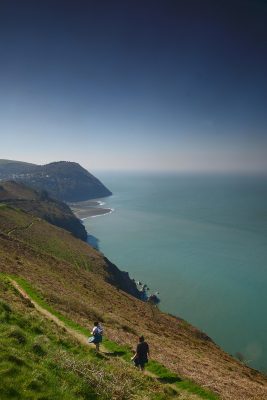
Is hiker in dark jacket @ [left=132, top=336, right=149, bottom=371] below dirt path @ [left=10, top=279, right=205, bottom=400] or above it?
above

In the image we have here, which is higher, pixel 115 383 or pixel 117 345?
pixel 115 383

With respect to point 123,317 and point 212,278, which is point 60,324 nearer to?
point 123,317

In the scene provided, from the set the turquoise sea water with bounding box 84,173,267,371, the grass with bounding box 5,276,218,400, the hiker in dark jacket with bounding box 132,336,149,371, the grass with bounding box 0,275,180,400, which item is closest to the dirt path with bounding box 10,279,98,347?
the grass with bounding box 5,276,218,400

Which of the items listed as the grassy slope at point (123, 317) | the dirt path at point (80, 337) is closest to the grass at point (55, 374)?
the dirt path at point (80, 337)

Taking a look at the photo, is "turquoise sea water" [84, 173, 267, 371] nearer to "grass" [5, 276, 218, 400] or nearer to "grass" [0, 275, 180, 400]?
"grass" [5, 276, 218, 400]

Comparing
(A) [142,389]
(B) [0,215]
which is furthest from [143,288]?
(A) [142,389]

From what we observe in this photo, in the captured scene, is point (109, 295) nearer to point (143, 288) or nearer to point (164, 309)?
point (164, 309)

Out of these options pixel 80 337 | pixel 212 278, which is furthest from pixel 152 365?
pixel 212 278

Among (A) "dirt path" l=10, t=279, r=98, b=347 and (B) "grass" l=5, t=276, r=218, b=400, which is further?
(A) "dirt path" l=10, t=279, r=98, b=347
